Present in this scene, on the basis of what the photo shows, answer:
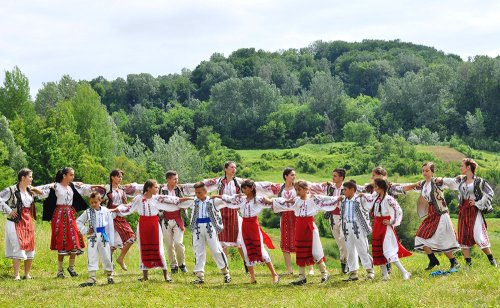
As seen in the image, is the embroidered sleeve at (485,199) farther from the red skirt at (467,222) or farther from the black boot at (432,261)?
the black boot at (432,261)

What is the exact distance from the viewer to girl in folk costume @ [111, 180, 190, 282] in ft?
43.5

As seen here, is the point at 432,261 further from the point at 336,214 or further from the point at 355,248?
the point at 336,214

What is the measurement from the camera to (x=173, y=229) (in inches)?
596

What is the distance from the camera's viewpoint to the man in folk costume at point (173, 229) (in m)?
15.0

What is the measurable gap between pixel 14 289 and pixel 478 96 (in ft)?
345

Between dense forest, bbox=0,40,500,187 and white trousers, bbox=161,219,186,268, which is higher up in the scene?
dense forest, bbox=0,40,500,187

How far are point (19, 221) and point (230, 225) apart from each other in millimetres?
3991

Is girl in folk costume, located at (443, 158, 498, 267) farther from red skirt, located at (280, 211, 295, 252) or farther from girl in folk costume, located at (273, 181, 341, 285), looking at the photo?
red skirt, located at (280, 211, 295, 252)

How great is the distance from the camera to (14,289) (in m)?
12.8

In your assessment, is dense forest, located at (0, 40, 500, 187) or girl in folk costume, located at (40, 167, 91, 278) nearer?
girl in folk costume, located at (40, 167, 91, 278)

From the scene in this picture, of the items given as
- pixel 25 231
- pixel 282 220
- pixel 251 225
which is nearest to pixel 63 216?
Answer: pixel 25 231

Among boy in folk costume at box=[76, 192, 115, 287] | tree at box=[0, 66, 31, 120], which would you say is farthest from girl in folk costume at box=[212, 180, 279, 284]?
tree at box=[0, 66, 31, 120]

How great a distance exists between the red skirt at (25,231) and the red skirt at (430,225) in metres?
7.20

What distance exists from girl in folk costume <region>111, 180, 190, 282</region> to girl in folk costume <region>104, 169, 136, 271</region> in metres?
1.31
